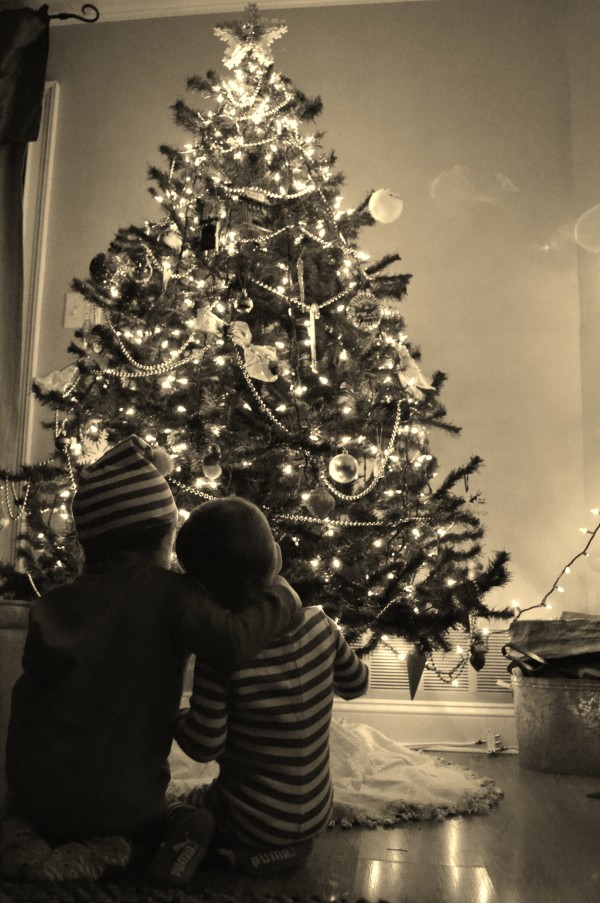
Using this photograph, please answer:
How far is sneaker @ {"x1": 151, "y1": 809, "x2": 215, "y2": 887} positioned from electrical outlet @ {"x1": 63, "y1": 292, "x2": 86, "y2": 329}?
275 centimetres

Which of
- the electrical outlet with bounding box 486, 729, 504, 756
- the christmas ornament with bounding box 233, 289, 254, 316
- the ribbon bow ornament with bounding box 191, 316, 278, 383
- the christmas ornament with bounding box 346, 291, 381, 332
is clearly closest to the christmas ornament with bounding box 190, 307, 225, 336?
the ribbon bow ornament with bounding box 191, 316, 278, 383

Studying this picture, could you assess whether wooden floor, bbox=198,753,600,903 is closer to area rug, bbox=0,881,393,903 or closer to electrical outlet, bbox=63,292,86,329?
area rug, bbox=0,881,393,903

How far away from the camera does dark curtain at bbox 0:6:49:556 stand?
3.74m

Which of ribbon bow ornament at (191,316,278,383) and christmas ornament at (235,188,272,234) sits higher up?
christmas ornament at (235,188,272,234)

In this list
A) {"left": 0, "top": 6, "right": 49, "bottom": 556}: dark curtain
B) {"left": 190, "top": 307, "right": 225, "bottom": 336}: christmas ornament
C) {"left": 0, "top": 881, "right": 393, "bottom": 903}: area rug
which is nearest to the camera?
{"left": 0, "top": 881, "right": 393, "bottom": 903}: area rug

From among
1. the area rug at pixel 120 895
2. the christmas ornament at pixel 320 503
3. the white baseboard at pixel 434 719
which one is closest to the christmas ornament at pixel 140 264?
the christmas ornament at pixel 320 503

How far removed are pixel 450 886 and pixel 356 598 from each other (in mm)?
1167

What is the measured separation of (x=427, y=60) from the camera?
3.91 m

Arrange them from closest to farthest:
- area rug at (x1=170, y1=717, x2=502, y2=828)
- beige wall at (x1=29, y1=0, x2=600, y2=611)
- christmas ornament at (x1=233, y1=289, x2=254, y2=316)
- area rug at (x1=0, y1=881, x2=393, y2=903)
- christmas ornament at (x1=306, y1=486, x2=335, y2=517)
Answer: area rug at (x1=0, y1=881, x2=393, y2=903) → area rug at (x1=170, y1=717, x2=502, y2=828) → christmas ornament at (x1=306, y1=486, x2=335, y2=517) → christmas ornament at (x1=233, y1=289, x2=254, y2=316) → beige wall at (x1=29, y1=0, x2=600, y2=611)

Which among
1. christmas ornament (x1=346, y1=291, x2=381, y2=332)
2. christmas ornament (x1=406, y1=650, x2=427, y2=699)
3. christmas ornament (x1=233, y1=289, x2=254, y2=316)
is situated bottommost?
christmas ornament (x1=406, y1=650, x2=427, y2=699)

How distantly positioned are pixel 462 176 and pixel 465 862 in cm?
293

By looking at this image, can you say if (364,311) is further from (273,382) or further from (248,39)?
(248,39)

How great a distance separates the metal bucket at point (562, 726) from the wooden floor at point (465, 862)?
1.54ft

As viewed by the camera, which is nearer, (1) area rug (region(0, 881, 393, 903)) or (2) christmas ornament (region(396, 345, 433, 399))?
(1) area rug (region(0, 881, 393, 903))
